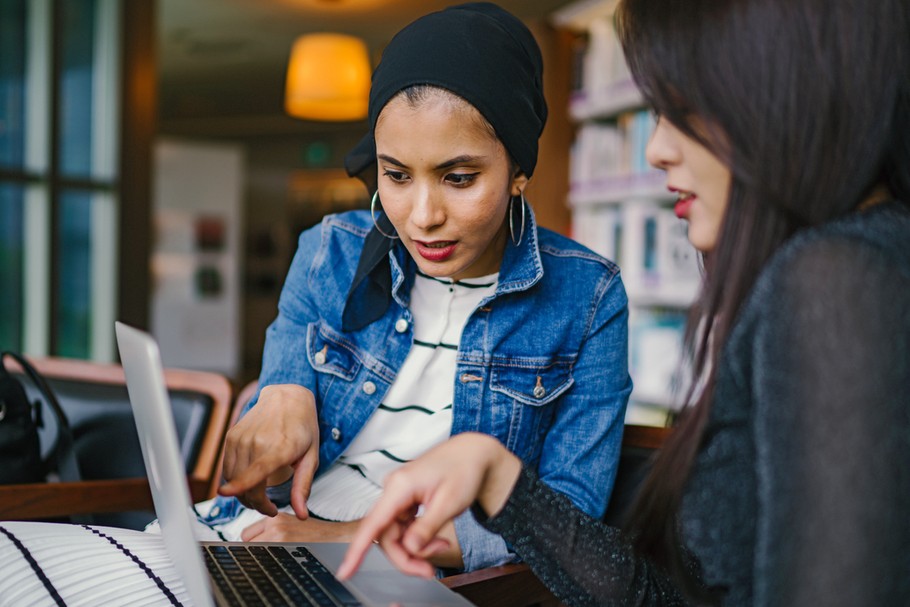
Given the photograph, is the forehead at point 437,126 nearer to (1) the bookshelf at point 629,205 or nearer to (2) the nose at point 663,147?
(2) the nose at point 663,147

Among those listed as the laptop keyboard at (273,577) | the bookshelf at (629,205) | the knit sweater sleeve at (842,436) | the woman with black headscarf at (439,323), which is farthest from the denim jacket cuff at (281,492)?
the bookshelf at (629,205)

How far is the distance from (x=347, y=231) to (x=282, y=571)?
23.9 inches

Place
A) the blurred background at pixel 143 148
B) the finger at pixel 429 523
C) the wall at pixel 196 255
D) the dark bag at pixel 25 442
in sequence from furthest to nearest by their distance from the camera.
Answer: the wall at pixel 196 255, the blurred background at pixel 143 148, the dark bag at pixel 25 442, the finger at pixel 429 523

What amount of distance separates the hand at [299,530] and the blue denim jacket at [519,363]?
0.39ft

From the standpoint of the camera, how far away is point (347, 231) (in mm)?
1334

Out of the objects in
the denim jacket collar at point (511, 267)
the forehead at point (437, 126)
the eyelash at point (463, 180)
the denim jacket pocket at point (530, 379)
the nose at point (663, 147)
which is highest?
the forehead at point (437, 126)

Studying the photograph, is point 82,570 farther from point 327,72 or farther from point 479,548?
point 327,72

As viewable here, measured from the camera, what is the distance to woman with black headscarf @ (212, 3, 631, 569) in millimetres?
1064

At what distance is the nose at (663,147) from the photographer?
77 cm

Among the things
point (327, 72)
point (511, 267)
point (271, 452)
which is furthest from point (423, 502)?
point (327, 72)

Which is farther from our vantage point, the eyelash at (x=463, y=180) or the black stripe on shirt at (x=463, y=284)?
the black stripe on shirt at (x=463, y=284)

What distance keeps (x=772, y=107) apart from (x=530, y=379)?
2.03ft

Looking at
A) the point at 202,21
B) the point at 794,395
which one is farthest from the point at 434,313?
the point at 202,21

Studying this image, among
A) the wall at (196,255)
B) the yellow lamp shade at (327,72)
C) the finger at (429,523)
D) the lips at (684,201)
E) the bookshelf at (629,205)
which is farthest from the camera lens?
the wall at (196,255)
